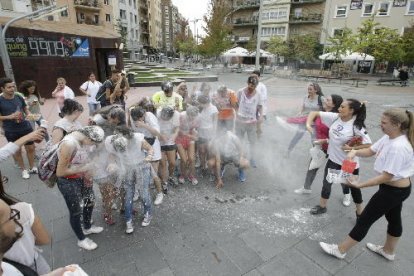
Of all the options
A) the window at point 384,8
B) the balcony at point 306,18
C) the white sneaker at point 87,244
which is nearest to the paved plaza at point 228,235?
the white sneaker at point 87,244

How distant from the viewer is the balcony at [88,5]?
36.1m

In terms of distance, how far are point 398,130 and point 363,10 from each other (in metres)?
37.8

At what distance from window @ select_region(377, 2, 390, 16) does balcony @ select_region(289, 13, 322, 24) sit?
31.0 feet

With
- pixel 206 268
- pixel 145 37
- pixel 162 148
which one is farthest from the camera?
→ pixel 145 37

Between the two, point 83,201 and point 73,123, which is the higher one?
point 73,123

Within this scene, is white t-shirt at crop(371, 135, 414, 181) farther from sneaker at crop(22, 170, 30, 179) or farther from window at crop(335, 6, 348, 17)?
window at crop(335, 6, 348, 17)

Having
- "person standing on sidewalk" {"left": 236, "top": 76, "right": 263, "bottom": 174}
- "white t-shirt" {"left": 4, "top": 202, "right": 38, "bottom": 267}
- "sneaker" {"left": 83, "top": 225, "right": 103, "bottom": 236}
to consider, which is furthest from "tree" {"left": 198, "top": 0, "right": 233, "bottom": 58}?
"white t-shirt" {"left": 4, "top": 202, "right": 38, "bottom": 267}

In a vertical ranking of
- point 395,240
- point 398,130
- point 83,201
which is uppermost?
point 398,130

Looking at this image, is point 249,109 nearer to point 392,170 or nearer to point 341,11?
point 392,170

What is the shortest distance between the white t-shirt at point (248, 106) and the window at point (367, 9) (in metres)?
35.6

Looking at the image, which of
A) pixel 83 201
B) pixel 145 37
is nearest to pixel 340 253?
pixel 83 201

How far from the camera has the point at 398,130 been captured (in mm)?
2590

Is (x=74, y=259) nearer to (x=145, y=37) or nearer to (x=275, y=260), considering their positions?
(x=275, y=260)

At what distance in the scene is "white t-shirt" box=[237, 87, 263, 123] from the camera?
5309mm
